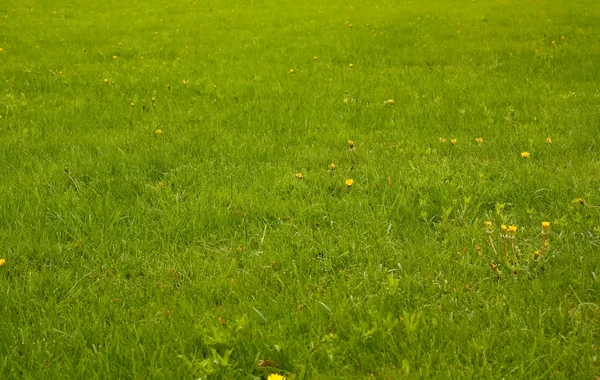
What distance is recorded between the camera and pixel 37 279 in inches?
112

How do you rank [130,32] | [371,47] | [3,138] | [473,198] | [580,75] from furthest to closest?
[130,32]
[371,47]
[580,75]
[3,138]
[473,198]

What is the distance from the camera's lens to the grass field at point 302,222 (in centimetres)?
228

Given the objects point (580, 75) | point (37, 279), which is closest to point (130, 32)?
point (580, 75)

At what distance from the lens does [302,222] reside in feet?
11.2

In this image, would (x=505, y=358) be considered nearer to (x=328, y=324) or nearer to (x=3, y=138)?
(x=328, y=324)

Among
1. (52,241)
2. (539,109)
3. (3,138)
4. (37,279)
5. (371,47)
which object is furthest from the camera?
(371,47)

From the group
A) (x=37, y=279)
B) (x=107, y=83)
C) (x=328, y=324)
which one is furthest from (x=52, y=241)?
(x=107, y=83)

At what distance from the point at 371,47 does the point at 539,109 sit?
13.6 feet

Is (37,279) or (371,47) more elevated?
(371,47)

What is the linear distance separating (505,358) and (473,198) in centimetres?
156

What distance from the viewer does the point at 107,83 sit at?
7027 millimetres

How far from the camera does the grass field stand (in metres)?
2.28

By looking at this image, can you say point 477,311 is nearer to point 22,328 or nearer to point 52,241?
point 22,328

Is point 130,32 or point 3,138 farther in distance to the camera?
point 130,32
